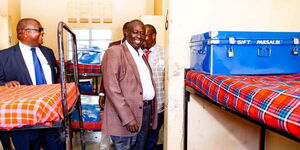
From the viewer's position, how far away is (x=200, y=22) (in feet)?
6.92

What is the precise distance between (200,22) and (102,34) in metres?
4.03

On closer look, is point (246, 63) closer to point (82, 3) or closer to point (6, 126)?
point (6, 126)

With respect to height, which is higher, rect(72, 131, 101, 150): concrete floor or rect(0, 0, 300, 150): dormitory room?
rect(0, 0, 300, 150): dormitory room

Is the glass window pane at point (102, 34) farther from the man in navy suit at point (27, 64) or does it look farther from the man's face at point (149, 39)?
the man in navy suit at point (27, 64)

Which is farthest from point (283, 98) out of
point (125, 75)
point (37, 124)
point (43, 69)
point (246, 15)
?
point (43, 69)

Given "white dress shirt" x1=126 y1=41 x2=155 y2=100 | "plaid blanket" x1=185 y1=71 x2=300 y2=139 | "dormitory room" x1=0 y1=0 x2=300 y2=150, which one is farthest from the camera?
"white dress shirt" x1=126 y1=41 x2=155 y2=100

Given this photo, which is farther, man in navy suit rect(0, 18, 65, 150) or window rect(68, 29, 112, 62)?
window rect(68, 29, 112, 62)

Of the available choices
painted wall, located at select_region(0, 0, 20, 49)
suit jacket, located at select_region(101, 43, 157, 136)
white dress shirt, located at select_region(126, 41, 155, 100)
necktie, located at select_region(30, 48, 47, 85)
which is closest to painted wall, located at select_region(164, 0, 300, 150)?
white dress shirt, located at select_region(126, 41, 155, 100)

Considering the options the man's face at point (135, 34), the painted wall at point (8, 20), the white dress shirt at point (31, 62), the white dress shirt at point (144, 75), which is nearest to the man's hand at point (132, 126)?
the white dress shirt at point (144, 75)

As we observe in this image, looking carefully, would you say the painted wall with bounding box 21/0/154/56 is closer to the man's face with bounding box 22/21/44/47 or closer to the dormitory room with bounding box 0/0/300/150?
the dormitory room with bounding box 0/0/300/150

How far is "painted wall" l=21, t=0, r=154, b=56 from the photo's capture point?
558 centimetres

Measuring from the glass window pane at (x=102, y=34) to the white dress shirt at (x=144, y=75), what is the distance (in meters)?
3.81

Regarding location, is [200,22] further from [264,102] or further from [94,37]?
[94,37]

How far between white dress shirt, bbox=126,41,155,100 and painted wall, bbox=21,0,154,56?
379cm
